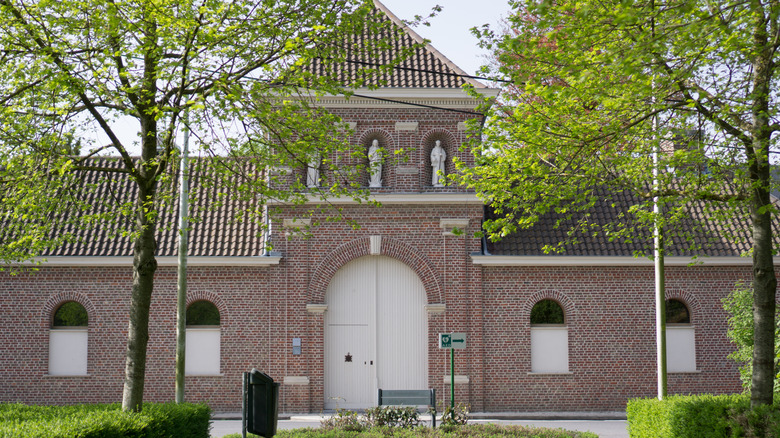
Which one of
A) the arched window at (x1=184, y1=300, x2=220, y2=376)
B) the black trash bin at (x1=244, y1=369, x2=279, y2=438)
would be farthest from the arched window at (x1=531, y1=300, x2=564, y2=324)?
the black trash bin at (x1=244, y1=369, x2=279, y2=438)

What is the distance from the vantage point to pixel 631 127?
11.5 metres

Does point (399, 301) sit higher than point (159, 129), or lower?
lower

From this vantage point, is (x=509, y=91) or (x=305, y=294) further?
(x=509, y=91)

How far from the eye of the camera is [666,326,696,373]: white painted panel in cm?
2180

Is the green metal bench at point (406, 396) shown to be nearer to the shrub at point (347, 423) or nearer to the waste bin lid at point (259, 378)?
the shrub at point (347, 423)

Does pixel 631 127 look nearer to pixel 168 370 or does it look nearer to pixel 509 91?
pixel 168 370

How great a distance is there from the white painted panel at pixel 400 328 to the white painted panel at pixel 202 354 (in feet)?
13.9

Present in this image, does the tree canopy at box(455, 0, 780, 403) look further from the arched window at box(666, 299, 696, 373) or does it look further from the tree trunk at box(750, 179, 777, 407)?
the arched window at box(666, 299, 696, 373)

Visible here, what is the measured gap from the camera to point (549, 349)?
21547 mm

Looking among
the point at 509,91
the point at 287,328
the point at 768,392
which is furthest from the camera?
the point at 509,91

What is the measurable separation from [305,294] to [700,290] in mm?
10539

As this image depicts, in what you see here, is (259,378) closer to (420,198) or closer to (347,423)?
(347,423)

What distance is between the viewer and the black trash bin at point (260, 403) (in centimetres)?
854

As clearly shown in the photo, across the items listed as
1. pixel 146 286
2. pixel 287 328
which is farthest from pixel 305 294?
pixel 146 286
